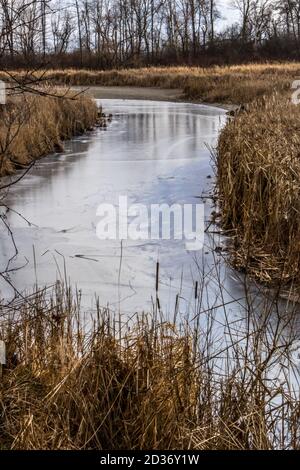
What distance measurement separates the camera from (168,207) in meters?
6.64

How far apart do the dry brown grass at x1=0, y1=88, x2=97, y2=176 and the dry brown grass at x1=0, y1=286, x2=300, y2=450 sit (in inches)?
197

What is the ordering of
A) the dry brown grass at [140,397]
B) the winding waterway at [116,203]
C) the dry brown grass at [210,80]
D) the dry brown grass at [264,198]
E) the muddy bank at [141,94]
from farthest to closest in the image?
the muddy bank at [141,94]
the dry brown grass at [210,80]
the dry brown grass at [264,198]
the winding waterway at [116,203]
the dry brown grass at [140,397]

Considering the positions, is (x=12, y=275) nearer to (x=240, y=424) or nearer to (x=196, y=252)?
(x=196, y=252)

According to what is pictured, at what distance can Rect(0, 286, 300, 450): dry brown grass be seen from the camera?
234 cm

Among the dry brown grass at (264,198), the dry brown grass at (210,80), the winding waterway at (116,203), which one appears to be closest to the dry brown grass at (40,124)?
the winding waterway at (116,203)

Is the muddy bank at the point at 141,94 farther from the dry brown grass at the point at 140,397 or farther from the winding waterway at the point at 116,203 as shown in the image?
the dry brown grass at the point at 140,397

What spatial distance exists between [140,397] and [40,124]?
7.70m

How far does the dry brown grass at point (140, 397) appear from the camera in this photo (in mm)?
2338

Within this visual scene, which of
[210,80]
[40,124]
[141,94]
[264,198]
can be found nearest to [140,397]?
[264,198]

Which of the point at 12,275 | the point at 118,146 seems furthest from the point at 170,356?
the point at 118,146

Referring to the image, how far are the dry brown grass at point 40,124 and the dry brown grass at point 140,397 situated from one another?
5013mm

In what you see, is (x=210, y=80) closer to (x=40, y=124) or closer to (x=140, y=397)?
(x=40, y=124)
